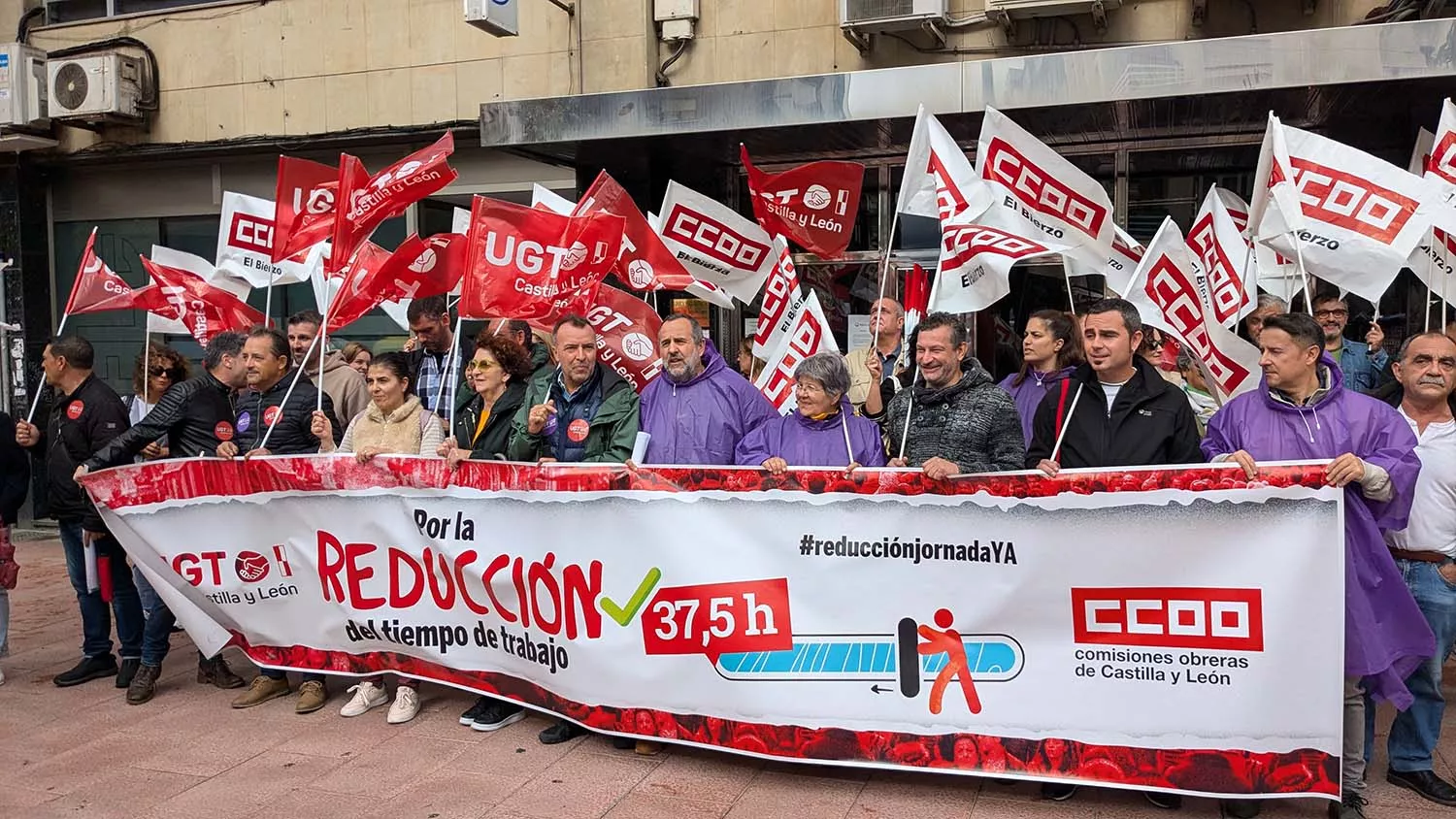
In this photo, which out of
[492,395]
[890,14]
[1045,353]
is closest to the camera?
→ [1045,353]

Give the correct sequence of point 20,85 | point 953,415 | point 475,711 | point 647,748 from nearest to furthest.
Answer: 1. point 953,415
2. point 647,748
3. point 475,711
4. point 20,85

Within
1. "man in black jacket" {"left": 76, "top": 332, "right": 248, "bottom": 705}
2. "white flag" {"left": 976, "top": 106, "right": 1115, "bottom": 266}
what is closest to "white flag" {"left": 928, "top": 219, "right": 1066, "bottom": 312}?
"white flag" {"left": 976, "top": 106, "right": 1115, "bottom": 266}

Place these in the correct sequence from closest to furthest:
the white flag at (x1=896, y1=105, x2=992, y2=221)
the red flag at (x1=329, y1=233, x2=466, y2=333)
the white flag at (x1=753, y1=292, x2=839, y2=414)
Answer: the white flag at (x1=896, y1=105, x2=992, y2=221) → the red flag at (x1=329, y1=233, x2=466, y2=333) → the white flag at (x1=753, y1=292, x2=839, y2=414)

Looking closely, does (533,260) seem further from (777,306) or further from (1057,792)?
(1057,792)

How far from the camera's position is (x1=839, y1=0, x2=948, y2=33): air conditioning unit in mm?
8859

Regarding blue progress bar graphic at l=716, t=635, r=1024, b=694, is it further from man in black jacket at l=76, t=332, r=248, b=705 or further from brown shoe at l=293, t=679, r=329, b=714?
man in black jacket at l=76, t=332, r=248, b=705

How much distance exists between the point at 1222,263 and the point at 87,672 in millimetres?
6579

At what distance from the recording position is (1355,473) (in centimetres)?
385

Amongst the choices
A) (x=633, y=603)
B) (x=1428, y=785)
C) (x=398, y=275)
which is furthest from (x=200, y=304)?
(x=1428, y=785)

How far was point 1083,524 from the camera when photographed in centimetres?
417

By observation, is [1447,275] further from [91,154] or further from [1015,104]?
[91,154]

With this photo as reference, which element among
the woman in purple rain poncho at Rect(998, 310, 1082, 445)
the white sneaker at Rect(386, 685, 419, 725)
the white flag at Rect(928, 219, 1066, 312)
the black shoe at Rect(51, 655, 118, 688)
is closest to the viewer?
the white flag at Rect(928, 219, 1066, 312)

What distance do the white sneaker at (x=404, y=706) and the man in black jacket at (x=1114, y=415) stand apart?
9.66 ft

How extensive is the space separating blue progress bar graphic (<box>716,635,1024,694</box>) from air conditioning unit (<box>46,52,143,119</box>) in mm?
9963
